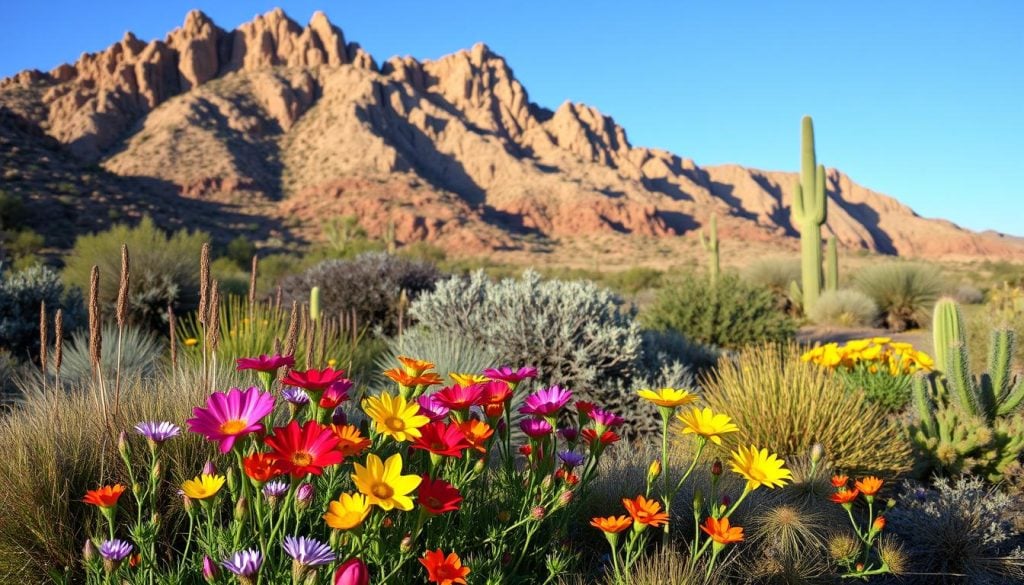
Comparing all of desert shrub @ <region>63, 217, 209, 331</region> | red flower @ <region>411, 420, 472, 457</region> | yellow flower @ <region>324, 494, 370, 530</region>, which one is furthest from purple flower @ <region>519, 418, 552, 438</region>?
desert shrub @ <region>63, 217, 209, 331</region>

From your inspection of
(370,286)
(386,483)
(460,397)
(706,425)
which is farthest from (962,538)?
(370,286)

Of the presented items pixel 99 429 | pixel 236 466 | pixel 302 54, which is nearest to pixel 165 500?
pixel 99 429

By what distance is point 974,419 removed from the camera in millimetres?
4918

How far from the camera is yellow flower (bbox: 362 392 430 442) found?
172 cm

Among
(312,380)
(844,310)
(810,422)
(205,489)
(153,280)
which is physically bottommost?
(844,310)

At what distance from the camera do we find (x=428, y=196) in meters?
71.1

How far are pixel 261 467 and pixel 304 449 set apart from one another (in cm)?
10

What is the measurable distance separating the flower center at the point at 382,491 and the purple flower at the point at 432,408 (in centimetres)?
40

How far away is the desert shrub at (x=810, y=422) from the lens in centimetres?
434

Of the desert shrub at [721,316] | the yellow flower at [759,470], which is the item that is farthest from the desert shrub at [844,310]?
the yellow flower at [759,470]

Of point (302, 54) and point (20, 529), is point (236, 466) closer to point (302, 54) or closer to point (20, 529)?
point (20, 529)

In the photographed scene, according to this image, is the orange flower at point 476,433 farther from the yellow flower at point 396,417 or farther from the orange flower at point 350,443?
the orange flower at point 350,443

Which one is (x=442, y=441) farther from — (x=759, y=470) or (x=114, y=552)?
(x=759, y=470)

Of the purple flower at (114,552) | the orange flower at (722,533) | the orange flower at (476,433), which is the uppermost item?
the orange flower at (476,433)
